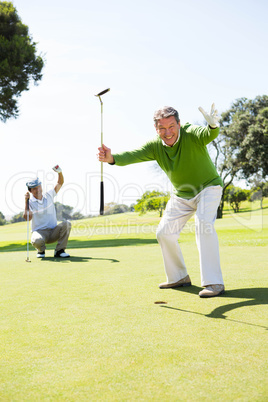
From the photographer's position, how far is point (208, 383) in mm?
1937

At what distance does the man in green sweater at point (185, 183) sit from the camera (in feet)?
14.1

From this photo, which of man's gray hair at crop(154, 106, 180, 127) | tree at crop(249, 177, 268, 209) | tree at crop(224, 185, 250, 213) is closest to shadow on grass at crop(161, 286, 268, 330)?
man's gray hair at crop(154, 106, 180, 127)

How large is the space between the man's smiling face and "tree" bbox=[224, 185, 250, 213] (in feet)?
188

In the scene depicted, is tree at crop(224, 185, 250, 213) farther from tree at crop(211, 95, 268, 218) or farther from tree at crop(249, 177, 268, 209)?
tree at crop(211, 95, 268, 218)

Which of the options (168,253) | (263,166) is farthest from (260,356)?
(263,166)

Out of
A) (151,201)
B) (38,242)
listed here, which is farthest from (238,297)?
(151,201)

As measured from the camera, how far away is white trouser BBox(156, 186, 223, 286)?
14.1 ft

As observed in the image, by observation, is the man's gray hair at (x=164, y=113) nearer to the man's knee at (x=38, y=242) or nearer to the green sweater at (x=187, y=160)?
the green sweater at (x=187, y=160)

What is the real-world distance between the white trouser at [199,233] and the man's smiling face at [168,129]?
69cm

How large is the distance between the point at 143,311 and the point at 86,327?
61 centimetres

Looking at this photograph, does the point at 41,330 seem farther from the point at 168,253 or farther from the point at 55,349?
the point at 168,253

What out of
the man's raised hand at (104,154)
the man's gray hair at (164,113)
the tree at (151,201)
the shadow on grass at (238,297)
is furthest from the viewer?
the tree at (151,201)

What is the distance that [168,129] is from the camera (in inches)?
176

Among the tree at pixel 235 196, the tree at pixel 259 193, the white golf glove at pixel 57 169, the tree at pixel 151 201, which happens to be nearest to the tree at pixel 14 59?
the white golf glove at pixel 57 169
